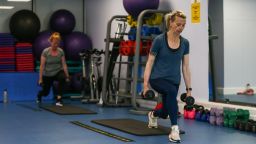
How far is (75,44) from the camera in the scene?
1062 cm

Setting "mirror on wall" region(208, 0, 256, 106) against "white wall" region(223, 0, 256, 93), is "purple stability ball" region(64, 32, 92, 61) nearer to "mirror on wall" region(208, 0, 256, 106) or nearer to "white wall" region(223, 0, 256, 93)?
"mirror on wall" region(208, 0, 256, 106)

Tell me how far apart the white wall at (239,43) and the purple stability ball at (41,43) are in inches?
161

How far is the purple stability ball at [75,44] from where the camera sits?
1062 cm

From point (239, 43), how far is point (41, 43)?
4.61m

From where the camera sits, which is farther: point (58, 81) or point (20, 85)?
point (20, 85)

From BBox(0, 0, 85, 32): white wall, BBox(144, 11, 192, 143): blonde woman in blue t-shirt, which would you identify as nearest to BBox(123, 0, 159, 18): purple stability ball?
BBox(144, 11, 192, 143): blonde woman in blue t-shirt

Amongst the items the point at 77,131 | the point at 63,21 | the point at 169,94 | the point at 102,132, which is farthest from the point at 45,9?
the point at 169,94

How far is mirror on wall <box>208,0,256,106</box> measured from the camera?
10.2 metres

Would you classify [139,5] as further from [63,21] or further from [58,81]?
[63,21]

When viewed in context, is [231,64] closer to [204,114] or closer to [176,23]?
[204,114]

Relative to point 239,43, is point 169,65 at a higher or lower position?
lower

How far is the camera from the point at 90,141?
5.08 m

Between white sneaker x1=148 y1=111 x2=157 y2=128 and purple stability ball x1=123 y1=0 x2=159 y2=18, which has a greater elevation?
purple stability ball x1=123 y1=0 x2=159 y2=18

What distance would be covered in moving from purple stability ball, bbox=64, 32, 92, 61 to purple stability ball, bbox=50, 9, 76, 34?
0.18 metres
